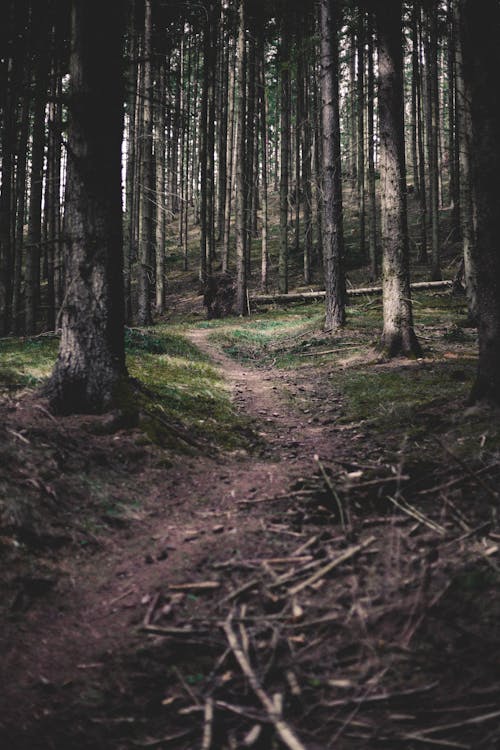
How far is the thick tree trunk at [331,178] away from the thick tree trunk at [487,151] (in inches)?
353

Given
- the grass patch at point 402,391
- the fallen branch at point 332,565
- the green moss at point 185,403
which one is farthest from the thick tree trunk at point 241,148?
the fallen branch at point 332,565

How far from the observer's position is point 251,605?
343cm

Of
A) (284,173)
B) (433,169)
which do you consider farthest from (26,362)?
(433,169)

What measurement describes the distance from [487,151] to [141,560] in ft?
18.4

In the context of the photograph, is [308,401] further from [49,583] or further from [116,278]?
[49,583]

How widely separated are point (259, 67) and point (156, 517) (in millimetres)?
33124

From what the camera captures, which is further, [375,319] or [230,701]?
[375,319]

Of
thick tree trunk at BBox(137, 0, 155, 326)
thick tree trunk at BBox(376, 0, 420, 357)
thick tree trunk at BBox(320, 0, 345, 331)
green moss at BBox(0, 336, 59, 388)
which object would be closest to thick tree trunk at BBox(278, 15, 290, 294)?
thick tree trunk at BBox(137, 0, 155, 326)

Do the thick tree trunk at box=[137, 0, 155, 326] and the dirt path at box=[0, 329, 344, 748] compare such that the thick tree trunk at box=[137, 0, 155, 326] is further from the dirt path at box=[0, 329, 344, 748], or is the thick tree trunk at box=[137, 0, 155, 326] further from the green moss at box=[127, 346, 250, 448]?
the dirt path at box=[0, 329, 344, 748]

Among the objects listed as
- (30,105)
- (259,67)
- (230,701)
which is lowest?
(230,701)

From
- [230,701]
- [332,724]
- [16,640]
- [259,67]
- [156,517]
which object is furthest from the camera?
[259,67]

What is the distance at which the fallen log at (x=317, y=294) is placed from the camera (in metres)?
23.6

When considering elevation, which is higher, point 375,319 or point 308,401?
point 375,319

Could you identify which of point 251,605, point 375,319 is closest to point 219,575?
point 251,605
